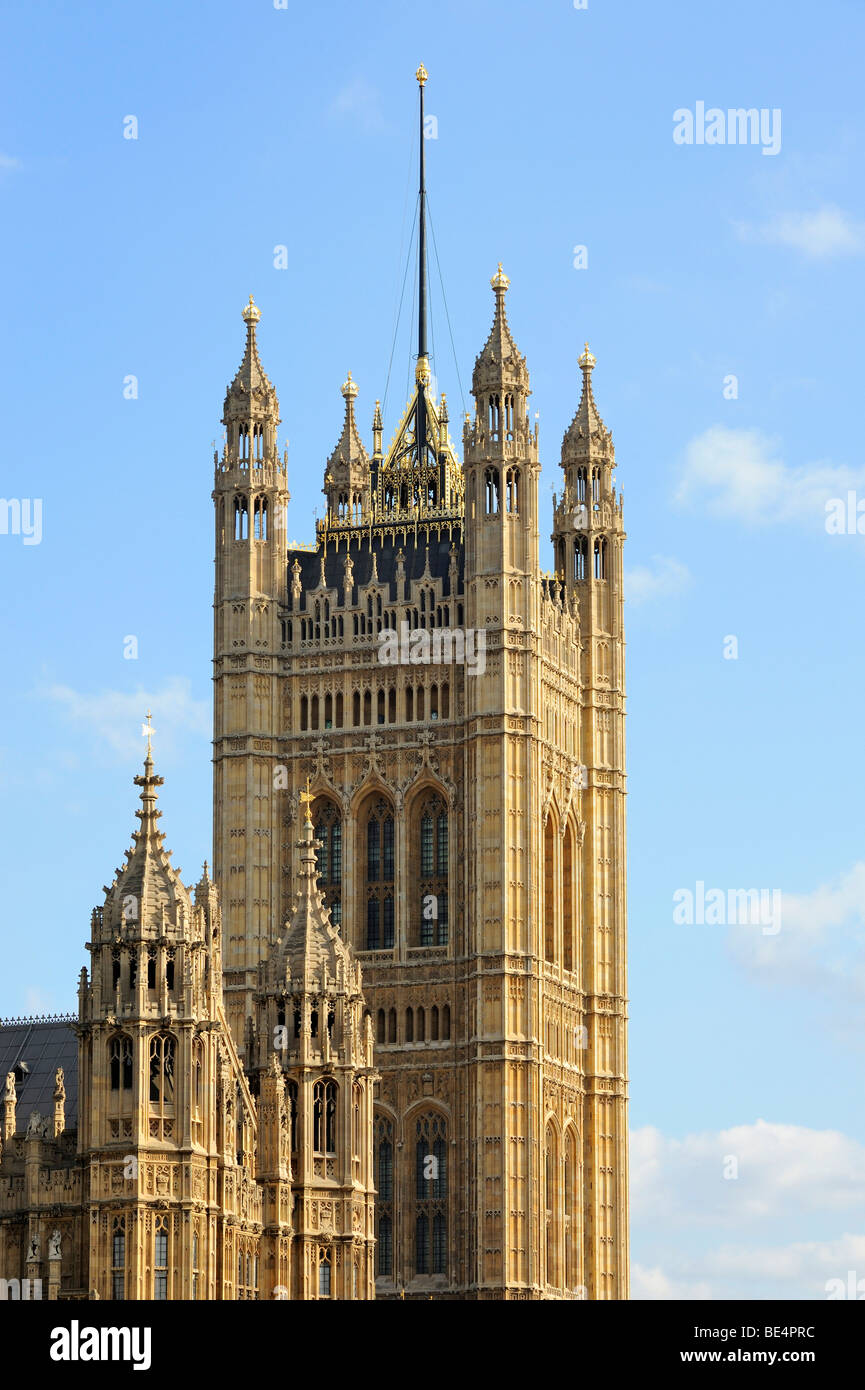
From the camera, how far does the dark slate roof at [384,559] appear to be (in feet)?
470

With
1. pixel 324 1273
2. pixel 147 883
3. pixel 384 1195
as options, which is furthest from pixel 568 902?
pixel 147 883

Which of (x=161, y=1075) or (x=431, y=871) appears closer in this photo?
(x=161, y=1075)

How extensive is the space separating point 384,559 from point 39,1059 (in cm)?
4667

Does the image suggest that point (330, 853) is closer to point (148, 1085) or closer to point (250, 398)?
point (250, 398)

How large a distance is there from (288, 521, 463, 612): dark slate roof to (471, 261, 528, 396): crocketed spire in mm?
6492

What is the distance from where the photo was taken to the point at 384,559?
474ft

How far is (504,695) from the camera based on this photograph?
13800cm

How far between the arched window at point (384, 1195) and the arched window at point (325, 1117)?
1542 inches

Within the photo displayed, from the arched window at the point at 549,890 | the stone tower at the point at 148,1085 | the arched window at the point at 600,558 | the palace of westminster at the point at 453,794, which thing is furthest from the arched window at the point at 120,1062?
the arched window at the point at 600,558

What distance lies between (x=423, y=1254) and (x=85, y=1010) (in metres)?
53.3

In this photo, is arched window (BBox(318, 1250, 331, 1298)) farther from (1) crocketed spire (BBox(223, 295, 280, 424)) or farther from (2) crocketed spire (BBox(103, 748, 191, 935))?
(1) crocketed spire (BBox(223, 295, 280, 424))

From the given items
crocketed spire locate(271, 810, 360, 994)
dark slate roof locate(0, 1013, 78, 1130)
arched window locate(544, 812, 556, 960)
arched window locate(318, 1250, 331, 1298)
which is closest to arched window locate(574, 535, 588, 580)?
arched window locate(544, 812, 556, 960)

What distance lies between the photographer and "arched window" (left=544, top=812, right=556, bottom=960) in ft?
470

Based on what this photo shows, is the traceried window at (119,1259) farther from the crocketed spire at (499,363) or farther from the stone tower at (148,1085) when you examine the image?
the crocketed spire at (499,363)
